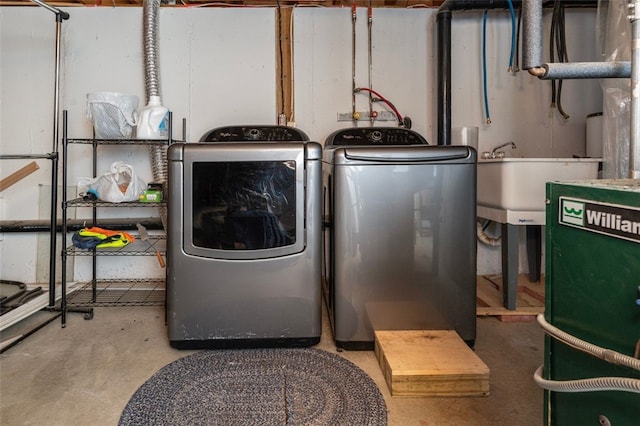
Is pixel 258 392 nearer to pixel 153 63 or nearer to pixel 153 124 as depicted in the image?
pixel 153 124

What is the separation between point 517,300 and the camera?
2.32 m

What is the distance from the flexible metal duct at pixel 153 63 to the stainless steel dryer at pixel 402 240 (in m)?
1.28

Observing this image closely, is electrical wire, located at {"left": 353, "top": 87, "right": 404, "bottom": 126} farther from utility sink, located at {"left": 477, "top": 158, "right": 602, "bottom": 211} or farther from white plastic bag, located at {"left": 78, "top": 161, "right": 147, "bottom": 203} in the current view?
white plastic bag, located at {"left": 78, "top": 161, "right": 147, "bottom": 203}

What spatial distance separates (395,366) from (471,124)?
1.96 m

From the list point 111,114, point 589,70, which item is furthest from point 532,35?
point 111,114

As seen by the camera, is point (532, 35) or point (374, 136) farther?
point (374, 136)

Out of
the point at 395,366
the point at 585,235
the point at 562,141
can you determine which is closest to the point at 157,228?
the point at 395,366

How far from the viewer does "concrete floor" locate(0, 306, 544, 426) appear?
4.31 feet

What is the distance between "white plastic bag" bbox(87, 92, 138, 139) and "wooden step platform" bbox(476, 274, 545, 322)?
2.17m

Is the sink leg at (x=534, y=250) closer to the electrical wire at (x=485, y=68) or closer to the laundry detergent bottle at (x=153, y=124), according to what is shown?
the electrical wire at (x=485, y=68)

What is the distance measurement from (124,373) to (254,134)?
56.4 inches

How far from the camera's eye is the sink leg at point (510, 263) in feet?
6.87

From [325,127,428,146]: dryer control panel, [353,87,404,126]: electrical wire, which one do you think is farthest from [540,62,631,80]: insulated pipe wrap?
[353,87,404,126]: electrical wire

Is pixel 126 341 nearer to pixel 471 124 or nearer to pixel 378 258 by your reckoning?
pixel 378 258
